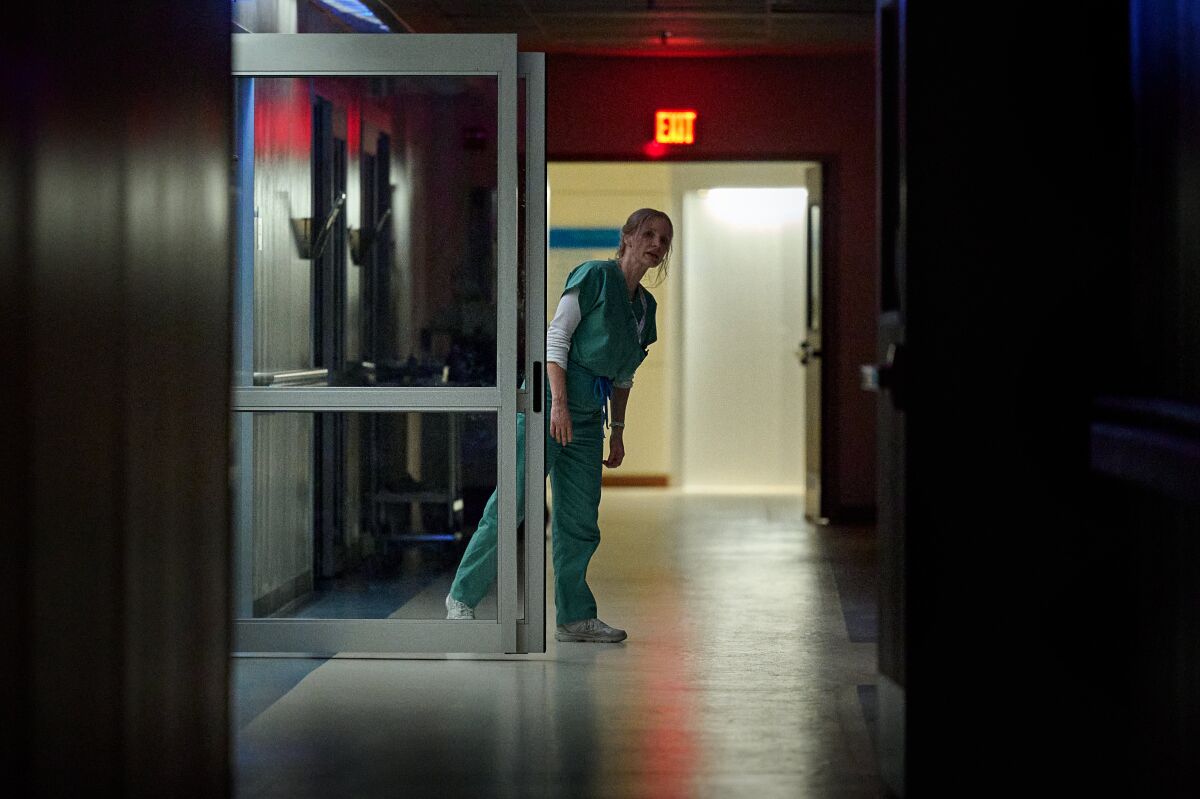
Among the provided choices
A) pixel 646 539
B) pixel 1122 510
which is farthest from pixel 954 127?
pixel 646 539

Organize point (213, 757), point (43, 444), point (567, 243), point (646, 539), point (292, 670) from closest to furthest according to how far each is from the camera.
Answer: point (43, 444) < point (213, 757) < point (292, 670) < point (646, 539) < point (567, 243)

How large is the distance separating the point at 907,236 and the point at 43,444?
61.3 inches

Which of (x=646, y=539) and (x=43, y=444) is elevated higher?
(x=43, y=444)

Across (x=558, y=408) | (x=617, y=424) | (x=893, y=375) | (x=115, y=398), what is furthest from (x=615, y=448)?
(x=115, y=398)

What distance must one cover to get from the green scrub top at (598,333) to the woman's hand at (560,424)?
14 cm

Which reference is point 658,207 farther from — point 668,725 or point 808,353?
point 668,725

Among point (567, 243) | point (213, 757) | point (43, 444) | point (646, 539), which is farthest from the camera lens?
point (567, 243)

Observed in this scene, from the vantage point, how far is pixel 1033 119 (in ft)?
9.14

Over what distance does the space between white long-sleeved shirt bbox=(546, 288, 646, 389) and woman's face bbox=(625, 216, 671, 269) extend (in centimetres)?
23

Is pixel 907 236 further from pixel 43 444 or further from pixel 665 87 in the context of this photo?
pixel 665 87

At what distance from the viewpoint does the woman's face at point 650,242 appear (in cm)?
483

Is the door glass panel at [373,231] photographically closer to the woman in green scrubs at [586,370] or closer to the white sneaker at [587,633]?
the woman in green scrubs at [586,370]

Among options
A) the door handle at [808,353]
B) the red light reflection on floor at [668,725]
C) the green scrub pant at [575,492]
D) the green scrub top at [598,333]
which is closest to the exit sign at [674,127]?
the door handle at [808,353]

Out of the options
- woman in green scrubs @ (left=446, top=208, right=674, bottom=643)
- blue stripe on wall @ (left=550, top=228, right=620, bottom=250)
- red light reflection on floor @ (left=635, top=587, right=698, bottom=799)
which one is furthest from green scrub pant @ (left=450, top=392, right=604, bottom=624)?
blue stripe on wall @ (left=550, top=228, right=620, bottom=250)
